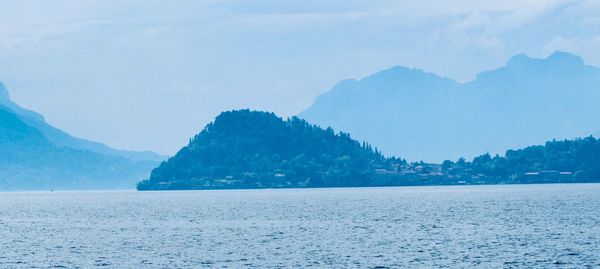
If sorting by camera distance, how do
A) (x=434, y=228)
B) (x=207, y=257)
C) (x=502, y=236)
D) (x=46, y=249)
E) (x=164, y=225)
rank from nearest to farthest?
(x=207, y=257)
(x=46, y=249)
(x=502, y=236)
(x=434, y=228)
(x=164, y=225)

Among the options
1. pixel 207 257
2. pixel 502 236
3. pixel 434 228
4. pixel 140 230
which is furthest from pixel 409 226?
pixel 207 257

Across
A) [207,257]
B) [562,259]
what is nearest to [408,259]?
[562,259]

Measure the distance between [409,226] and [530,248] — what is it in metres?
41.4

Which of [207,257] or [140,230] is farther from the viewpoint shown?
[140,230]

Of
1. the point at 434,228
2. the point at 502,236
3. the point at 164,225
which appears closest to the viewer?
the point at 502,236

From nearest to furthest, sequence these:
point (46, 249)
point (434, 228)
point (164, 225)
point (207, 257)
Result: point (207, 257), point (46, 249), point (434, 228), point (164, 225)

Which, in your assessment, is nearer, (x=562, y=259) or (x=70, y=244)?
(x=562, y=259)

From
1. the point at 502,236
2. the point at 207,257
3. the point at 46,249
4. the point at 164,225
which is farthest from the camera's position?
the point at 164,225

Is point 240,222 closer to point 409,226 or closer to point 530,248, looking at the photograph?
point 409,226

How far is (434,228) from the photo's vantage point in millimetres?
136375

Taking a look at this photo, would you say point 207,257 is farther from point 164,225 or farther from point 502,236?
point 164,225

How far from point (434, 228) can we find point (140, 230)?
4498cm

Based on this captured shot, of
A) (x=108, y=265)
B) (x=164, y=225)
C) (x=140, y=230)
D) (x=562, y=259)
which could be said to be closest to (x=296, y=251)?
(x=108, y=265)

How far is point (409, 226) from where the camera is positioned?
142m
